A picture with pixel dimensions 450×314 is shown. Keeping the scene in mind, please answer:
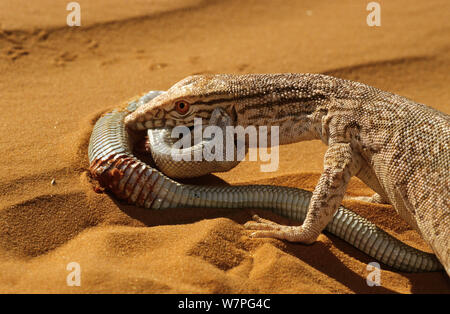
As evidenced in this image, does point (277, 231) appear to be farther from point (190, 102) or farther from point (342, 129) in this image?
point (190, 102)

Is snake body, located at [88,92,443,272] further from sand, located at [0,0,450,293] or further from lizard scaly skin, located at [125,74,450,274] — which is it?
lizard scaly skin, located at [125,74,450,274]

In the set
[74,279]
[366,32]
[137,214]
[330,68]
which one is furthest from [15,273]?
[366,32]

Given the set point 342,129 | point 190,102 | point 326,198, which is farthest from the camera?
point 190,102

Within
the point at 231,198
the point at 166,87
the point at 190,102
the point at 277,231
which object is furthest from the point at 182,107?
the point at 166,87

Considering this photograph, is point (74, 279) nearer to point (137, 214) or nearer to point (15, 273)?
point (15, 273)

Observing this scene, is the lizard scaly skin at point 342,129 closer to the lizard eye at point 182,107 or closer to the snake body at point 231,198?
the lizard eye at point 182,107

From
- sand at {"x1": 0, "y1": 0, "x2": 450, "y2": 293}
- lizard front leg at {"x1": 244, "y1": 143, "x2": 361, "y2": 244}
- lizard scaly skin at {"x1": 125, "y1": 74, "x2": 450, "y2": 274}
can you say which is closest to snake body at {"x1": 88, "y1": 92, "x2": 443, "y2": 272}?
sand at {"x1": 0, "y1": 0, "x2": 450, "y2": 293}

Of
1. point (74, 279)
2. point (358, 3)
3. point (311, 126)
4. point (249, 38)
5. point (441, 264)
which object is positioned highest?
point (358, 3)
